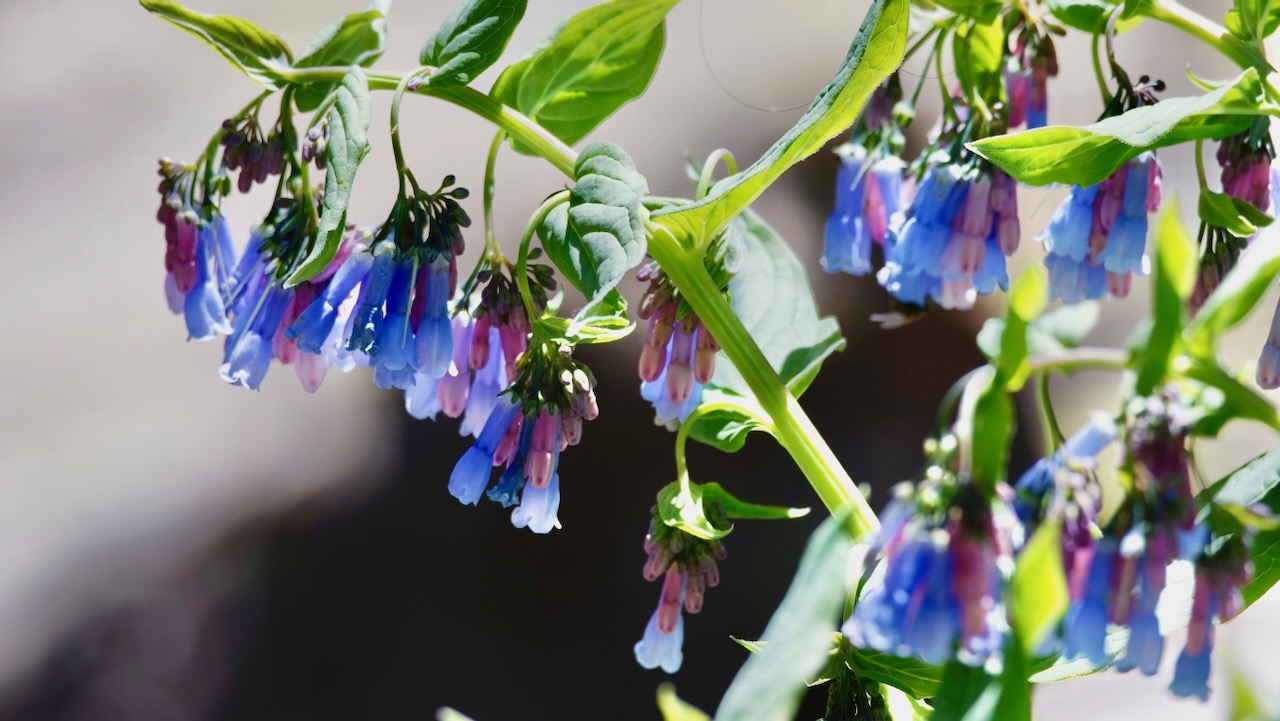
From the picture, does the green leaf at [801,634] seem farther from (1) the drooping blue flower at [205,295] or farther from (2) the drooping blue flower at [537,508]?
(1) the drooping blue flower at [205,295]

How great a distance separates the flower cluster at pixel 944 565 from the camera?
15.3 inches

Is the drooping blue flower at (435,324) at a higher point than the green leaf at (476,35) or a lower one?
lower

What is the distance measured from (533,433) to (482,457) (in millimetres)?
49

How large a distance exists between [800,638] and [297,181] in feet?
1.67

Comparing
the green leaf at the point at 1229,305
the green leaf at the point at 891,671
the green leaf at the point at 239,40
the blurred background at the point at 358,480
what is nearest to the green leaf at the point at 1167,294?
the green leaf at the point at 1229,305

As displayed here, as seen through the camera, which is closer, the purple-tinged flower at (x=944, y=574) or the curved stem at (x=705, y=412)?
the purple-tinged flower at (x=944, y=574)

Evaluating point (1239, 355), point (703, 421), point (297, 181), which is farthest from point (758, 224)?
point (1239, 355)

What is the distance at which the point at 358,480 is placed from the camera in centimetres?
209

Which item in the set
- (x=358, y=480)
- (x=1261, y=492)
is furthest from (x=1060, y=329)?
(x=358, y=480)

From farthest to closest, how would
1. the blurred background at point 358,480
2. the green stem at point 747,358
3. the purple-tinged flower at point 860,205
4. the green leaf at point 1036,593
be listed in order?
1. the blurred background at point 358,480
2. the purple-tinged flower at point 860,205
3. the green stem at point 747,358
4. the green leaf at point 1036,593

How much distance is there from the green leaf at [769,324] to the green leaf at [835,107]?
10cm

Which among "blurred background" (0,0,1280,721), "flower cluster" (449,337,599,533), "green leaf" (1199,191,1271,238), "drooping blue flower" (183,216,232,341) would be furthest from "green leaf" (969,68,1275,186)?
"blurred background" (0,0,1280,721)

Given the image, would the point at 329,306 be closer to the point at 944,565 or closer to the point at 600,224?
the point at 600,224

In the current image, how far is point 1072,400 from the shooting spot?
234 cm
